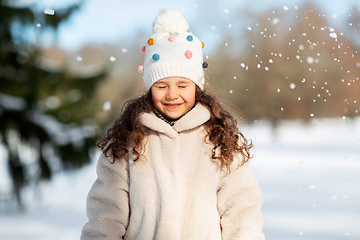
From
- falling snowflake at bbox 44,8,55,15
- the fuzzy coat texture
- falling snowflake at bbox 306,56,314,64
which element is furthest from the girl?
falling snowflake at bbox 306,56,314,64

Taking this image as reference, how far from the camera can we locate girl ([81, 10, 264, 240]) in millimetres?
1557

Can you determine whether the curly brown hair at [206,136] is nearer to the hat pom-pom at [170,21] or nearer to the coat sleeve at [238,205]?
the coat sleeve at [238,205]

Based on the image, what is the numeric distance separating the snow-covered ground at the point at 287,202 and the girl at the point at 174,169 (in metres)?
0.19

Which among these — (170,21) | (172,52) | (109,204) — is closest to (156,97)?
(172,52)

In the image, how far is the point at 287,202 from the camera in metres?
5.45

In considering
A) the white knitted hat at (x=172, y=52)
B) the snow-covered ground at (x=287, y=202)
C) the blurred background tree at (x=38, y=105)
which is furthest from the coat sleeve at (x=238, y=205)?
the blurred background tree at (x=38, y=105)

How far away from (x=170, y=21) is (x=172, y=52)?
0.50 ft

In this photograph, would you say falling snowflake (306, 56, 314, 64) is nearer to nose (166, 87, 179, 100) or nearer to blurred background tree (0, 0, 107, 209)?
blurred background tree (0, 0, 107, 209)

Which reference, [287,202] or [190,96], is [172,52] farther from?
[287,202]

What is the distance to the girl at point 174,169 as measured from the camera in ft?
5.11

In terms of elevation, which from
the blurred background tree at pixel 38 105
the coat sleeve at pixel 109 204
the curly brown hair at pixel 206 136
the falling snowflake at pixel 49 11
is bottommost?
the coat sleeve at pixel 109 204

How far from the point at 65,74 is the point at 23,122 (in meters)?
0.82

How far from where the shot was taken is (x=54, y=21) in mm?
5340

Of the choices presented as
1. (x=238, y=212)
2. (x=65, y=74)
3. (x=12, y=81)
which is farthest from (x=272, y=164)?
(x=238, y=212)
